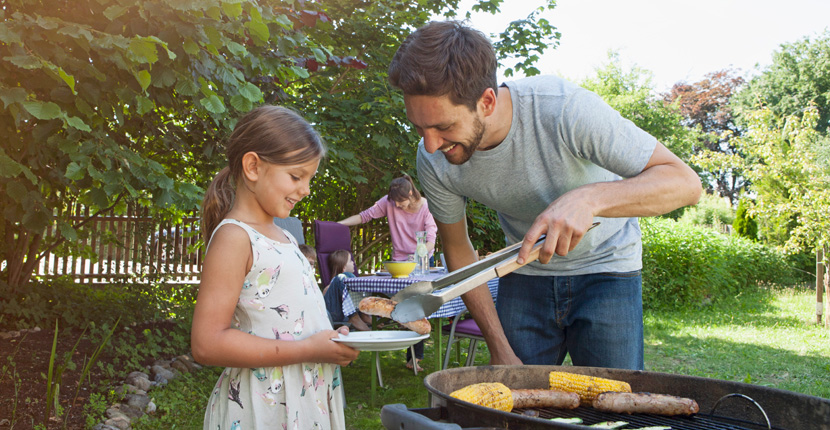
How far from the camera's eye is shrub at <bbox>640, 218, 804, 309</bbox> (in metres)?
10.5

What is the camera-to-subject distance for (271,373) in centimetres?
176

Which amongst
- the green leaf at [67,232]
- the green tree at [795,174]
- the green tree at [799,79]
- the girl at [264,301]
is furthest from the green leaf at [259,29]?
the green tree at [799,79]

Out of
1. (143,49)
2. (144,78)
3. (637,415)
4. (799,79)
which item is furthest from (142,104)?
(799,79)

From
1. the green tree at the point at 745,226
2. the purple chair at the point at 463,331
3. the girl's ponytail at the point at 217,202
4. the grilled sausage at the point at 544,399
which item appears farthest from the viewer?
the green tree at the point at 745,226

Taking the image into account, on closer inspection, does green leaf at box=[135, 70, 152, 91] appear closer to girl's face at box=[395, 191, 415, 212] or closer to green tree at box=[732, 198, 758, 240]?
girl's face at box=[395, 191, 415, 212]

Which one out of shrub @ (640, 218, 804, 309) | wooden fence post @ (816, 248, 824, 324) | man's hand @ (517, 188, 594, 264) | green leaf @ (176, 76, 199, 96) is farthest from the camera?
shrub @ (640, 218, 804, 309)

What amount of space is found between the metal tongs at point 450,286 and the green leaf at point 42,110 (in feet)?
6.58

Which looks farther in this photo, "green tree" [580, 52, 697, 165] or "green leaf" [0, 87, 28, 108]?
"green tree" [580, 52, 697, 165]

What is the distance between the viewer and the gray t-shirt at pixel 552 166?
1599 millimetres

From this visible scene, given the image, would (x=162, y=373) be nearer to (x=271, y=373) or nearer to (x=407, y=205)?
(x=407, y=205)

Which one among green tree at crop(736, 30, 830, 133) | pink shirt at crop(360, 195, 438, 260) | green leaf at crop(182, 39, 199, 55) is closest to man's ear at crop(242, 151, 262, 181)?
green leaf at crop(182, 39, 199, 55)

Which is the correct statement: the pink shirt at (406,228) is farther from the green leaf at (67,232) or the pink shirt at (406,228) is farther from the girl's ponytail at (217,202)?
the girl's ponytail at (217,202)

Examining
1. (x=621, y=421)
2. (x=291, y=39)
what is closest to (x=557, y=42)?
(x=291, y=39)

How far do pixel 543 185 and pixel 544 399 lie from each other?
0.65 metres
